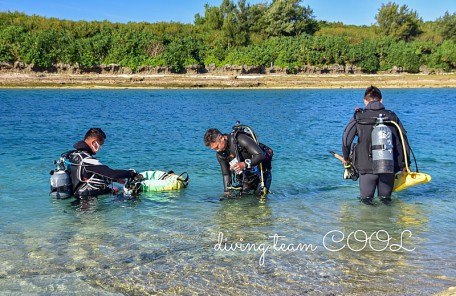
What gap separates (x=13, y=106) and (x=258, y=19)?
2167 inches

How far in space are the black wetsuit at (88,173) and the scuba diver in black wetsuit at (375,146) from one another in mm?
3806

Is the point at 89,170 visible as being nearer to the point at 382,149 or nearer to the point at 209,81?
the point at 382,149

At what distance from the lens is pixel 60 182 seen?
788 centimetres

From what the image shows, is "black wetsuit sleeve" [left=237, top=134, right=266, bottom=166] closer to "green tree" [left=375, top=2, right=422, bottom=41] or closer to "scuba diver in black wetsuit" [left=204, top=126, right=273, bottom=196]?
"scuba diver in black wetsuit" [left=204, top=126, right=273, bottom=196]

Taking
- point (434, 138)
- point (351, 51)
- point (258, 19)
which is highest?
point (258, 19)

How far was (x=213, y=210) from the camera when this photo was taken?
7.79 meters

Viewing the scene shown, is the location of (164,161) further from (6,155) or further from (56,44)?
(56,44)

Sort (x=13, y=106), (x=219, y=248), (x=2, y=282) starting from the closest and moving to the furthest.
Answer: (x=2, y=282) → (x=219, y=248) → (x=13, y=106)

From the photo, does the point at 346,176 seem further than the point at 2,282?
Yes

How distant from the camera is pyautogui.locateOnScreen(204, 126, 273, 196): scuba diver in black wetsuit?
23.7ft

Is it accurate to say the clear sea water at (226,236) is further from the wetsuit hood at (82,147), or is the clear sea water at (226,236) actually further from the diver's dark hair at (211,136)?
the diver's dark hair at (211,136)

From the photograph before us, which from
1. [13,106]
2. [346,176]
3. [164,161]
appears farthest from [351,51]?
[346,176]

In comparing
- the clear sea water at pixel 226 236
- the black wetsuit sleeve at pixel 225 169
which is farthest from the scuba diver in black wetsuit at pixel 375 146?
the black wetsuit sleeve at pixel 225 169

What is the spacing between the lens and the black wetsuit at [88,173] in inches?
303
